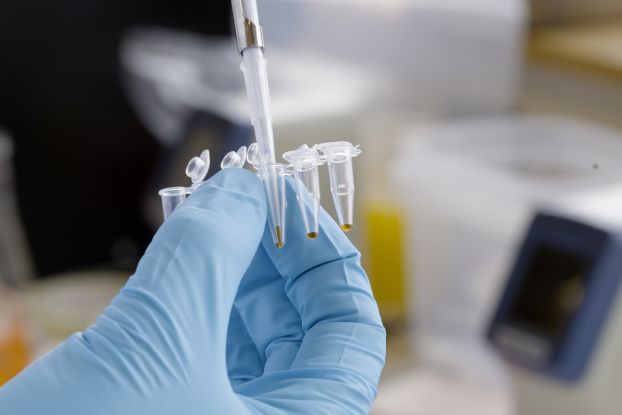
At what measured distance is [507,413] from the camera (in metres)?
1.02

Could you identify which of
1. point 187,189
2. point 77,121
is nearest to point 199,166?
point 187,189

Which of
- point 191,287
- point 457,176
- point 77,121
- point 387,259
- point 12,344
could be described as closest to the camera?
point 191,287

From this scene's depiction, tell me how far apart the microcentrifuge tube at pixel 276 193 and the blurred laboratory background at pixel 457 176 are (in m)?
0.29

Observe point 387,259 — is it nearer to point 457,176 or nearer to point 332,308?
point 457,176

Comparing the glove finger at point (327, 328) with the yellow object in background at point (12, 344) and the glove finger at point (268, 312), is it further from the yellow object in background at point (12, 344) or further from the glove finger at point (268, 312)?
the yellow object in background at point (12, 344)

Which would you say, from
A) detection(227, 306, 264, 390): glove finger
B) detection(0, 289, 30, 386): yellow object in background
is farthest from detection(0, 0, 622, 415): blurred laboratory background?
detection(227, 306, 264, 390): glove finger

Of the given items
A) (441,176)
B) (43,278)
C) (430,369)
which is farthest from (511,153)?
(43,278)

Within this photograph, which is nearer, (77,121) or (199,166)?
(199,166)

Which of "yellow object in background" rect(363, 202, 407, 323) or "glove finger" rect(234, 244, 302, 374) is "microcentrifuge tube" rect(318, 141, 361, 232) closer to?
"glove finger" rect(234, 244, 302, 374)

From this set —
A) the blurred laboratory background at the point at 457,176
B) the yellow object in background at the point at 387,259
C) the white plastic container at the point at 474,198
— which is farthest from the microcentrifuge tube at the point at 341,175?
the yellow object in background at the point at 387,259

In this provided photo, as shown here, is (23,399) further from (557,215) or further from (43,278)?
(43,278)

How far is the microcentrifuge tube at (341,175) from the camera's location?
0.44m

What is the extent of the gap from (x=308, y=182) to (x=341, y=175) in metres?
0.02

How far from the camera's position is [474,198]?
1.02 meters
